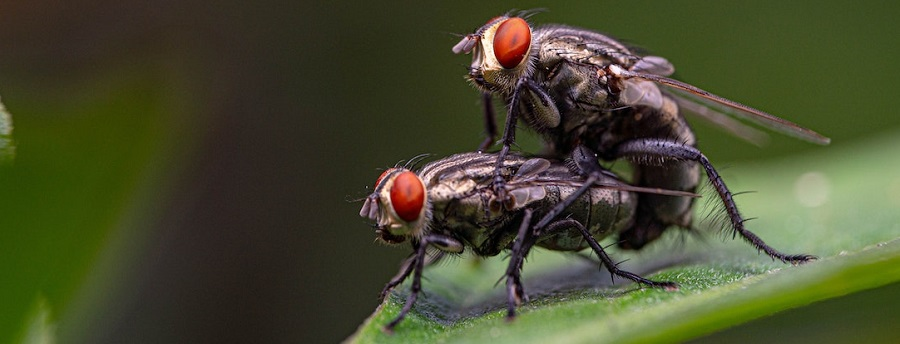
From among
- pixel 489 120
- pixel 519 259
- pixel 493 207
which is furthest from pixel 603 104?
pixel 519 259

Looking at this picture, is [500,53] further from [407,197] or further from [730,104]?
[730,104]

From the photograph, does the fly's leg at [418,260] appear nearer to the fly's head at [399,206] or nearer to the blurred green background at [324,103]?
the fly's head at [399,206]

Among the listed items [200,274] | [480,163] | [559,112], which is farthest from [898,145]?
[200,274]

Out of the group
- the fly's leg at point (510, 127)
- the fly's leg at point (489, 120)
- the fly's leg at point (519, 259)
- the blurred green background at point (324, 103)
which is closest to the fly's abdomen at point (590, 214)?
the fly's leg at point (519, 259)

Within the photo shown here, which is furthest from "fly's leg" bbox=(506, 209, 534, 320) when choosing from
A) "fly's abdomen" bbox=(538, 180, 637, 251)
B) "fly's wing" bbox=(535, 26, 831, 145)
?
"fly's wing" bbox=(535, 26, 831, 145)

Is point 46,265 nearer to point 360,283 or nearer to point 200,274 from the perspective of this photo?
point 200,274

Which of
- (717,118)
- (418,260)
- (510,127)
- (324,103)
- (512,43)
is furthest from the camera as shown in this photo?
(324,103)

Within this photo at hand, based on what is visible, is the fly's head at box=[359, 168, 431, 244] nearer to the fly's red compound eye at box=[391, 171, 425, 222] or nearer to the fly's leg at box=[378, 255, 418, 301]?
the fly's red compound eye at box=[391, 171, 425, 222]
